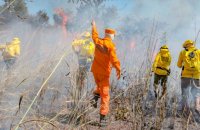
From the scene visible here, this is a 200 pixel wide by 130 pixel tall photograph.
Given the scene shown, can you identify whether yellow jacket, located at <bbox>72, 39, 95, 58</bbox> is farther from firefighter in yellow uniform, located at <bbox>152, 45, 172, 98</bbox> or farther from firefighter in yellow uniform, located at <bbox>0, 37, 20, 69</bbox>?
firefighter in yellow uniform, located at <bbox>0, 37, 20, 69</bbox>

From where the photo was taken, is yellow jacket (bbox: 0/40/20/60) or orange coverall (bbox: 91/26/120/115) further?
yellow jacket (bbox: 0/40/20/60)

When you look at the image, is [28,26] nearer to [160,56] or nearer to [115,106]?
[160,56]

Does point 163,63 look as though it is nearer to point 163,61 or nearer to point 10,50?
point 163,61

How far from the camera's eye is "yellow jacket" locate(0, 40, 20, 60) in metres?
11.7

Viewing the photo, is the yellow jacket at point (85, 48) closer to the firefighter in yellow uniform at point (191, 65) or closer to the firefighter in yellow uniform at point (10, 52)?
the firefighter in yellow uniform at point (191, 65)

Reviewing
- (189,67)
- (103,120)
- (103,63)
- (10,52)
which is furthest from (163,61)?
(10,52)

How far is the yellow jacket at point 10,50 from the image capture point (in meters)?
11.7

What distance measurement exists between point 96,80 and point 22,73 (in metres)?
1.31

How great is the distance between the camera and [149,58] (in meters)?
3.12

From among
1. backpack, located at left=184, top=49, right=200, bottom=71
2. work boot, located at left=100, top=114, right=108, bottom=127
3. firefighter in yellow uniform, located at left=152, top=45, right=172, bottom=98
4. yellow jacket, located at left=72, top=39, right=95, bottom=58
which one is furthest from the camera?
firefighter in yellow uniform, located at left=152, top=45, right=172, bottom=98

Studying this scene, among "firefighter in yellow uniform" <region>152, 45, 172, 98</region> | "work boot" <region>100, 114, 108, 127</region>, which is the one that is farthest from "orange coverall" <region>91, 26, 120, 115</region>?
"firefighter in yellow uniform" <region>152, 45, 172, 98</region>

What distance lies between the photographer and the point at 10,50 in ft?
38.7

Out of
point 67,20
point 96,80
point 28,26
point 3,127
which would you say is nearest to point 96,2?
point 67,20

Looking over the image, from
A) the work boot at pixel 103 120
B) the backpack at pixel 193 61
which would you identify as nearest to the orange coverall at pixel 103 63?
the work boot at pixel 103 120
